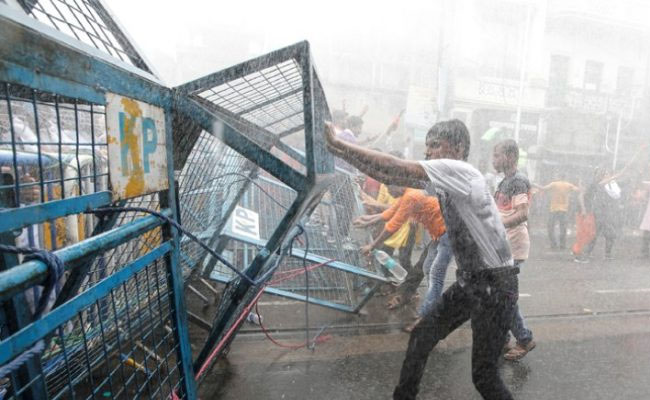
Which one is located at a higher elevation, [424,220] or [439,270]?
[424,220]

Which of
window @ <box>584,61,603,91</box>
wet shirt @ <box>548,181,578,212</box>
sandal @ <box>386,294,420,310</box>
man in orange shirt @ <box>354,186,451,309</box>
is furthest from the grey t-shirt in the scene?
window @ <box>584,61,603,91</box>

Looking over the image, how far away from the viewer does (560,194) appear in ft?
26.2

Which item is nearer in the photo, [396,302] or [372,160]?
[372,160]

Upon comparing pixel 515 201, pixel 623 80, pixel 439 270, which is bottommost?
pixel 439 270

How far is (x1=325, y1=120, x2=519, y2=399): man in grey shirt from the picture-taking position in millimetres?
1969

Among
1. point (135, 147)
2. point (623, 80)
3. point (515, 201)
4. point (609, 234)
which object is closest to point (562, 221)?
point (609, 234)

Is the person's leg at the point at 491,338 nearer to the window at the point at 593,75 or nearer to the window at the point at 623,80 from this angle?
the window at the point at 593,75

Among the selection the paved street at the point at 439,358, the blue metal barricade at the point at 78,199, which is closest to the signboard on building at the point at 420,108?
the paved street at the point at 439,358

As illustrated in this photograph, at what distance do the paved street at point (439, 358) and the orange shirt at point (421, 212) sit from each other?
94cm

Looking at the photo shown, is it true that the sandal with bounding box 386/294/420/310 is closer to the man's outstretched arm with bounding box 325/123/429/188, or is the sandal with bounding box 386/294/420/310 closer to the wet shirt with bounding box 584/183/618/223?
the man's outstretched arm with bounding box 325/123/429/188

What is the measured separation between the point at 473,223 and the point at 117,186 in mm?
1639

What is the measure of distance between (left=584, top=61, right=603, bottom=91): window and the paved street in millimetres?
17336

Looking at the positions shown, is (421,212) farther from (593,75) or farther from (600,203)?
(593,75)

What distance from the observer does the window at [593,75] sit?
60.8 ft
